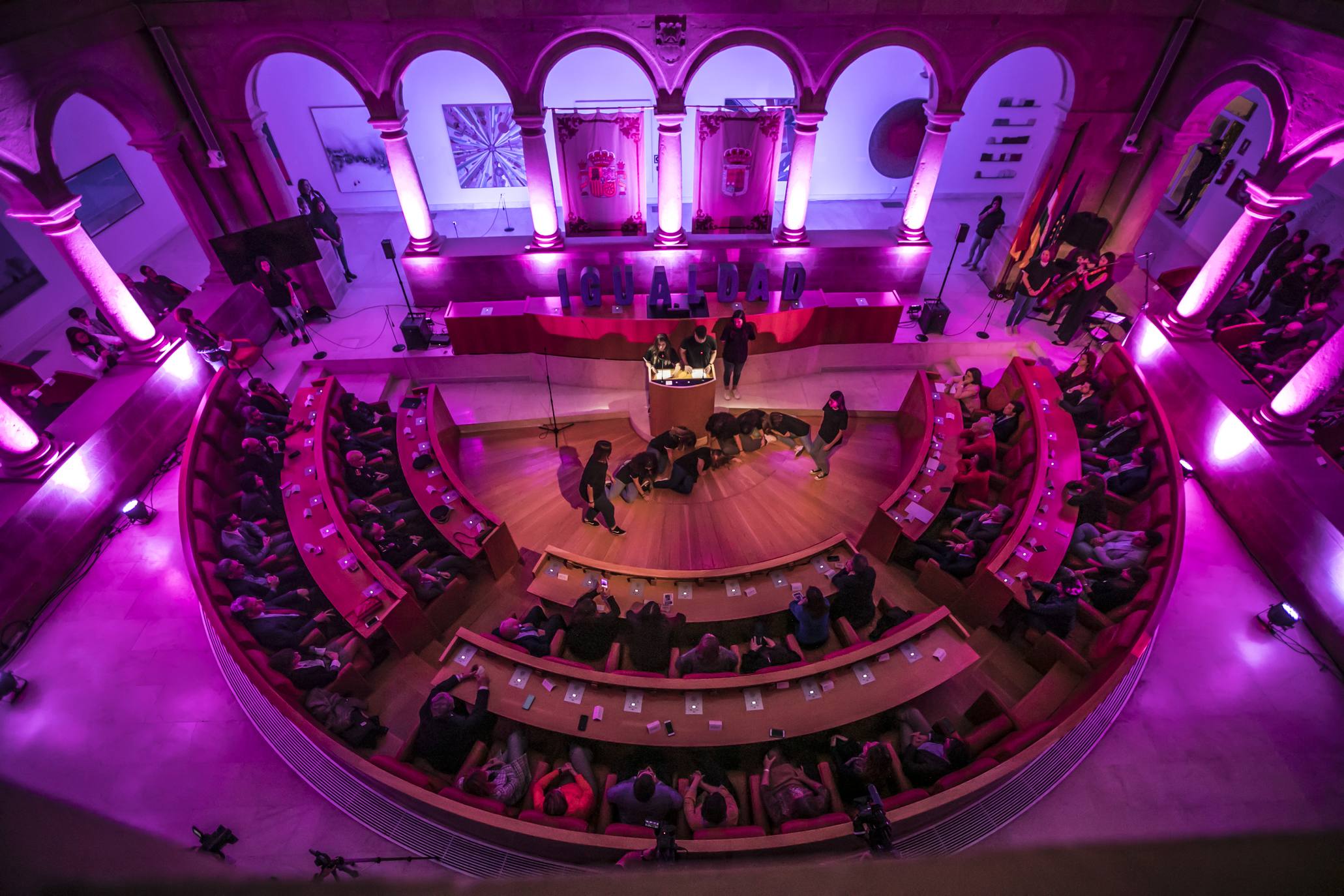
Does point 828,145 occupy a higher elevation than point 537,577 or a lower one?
higher

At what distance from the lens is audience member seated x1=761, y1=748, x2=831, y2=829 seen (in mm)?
5254

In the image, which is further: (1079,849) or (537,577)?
(537,577)

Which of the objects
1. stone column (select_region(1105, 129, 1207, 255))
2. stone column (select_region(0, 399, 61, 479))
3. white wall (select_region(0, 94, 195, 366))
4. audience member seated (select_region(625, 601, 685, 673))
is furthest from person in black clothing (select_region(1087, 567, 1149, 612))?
white wall (select_region(0, 94, 195, 366))

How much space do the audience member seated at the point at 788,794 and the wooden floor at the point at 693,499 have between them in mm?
2823

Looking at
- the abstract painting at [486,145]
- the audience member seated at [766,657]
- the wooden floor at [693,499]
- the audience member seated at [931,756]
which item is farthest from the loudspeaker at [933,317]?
the abstract painting at [486,145]

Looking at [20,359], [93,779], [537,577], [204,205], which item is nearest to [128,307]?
[204,205]

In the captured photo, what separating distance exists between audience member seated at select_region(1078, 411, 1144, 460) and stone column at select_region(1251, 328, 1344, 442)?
1.29 m

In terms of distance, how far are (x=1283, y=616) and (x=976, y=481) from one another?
331cm

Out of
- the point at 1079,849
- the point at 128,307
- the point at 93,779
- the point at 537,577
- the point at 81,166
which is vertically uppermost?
the point at 1079,849

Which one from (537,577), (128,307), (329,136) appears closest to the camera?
(537,577)

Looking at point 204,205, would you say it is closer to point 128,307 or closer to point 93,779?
point 128,307

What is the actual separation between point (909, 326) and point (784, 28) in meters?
5.16

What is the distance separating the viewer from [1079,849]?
2.77 feet

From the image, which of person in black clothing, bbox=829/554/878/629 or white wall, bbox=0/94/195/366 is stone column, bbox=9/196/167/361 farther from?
person in black clothing, bbox=829/554/878/629
